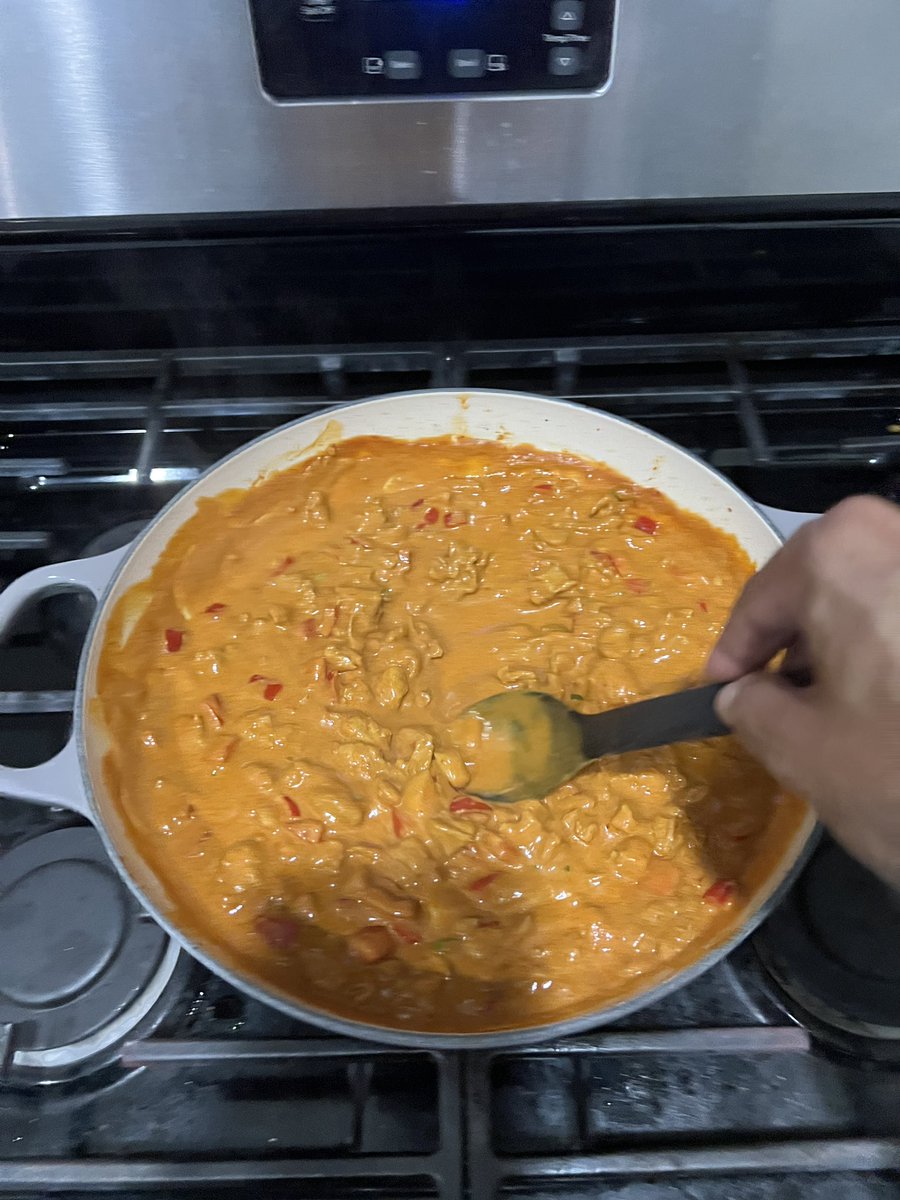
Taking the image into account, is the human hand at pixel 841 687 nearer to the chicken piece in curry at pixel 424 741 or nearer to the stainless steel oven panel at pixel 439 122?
the chicken piece in curry at pixel 424 741

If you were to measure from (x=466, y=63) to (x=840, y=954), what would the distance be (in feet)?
3.29

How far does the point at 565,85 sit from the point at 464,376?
40 cm

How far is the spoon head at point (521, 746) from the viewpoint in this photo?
986 millimetres

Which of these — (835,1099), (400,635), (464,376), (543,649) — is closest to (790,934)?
(835,1099)

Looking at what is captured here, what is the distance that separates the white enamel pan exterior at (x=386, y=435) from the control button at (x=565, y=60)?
392 millimetres

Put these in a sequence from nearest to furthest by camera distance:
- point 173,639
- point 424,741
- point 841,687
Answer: point 841,687, point 424,741, point 173,639

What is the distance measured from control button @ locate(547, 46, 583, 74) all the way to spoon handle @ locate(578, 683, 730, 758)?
0.69 metres

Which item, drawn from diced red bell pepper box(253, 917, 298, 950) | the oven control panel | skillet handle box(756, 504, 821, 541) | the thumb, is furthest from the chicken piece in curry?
the oven control panel

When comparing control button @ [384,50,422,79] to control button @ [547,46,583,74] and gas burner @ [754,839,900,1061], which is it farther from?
gas burner @ [754,839,900,1061]

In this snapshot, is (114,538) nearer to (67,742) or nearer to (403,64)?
(67,742)

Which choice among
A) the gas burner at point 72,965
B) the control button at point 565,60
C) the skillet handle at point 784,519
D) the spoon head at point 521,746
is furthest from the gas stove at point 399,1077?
the control button at point 565,60

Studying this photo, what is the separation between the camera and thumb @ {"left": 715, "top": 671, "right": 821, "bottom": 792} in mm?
585

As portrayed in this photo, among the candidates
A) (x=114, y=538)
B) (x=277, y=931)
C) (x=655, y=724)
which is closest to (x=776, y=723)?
(x=655, y=724)

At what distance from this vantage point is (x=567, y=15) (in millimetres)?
942
